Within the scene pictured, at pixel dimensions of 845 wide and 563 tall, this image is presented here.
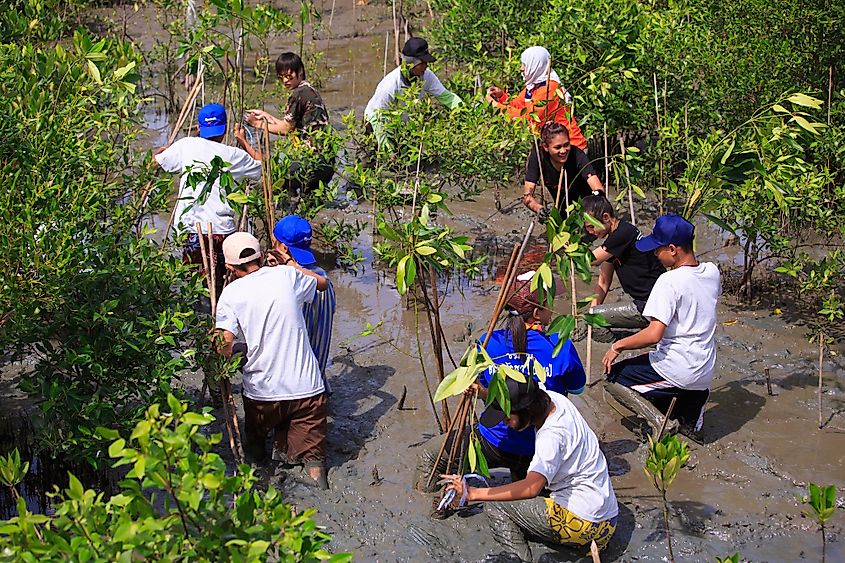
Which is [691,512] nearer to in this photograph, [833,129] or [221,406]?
[221,406]

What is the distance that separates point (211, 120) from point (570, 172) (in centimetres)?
281

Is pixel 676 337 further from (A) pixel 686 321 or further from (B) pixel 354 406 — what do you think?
(B) pixel 354 406

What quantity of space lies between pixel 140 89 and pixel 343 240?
5.37 m

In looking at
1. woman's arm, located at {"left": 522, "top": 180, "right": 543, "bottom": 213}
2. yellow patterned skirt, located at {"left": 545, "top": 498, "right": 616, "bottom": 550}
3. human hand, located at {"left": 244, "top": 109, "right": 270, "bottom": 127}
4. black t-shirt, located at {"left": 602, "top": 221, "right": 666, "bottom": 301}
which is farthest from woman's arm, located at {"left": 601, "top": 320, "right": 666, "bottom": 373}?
human hand, located at {"left": 244, "top": 109, "right": 270, "bottom": 127}

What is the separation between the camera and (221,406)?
20.9ft

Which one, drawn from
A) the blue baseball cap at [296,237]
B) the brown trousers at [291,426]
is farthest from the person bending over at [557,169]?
the brown trousers at [291,426]

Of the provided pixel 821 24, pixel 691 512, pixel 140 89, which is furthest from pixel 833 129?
pixel 140 89

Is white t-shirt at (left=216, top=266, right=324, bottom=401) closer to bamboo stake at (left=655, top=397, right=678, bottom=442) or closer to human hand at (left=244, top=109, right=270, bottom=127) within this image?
bamboo stake at (left=655, top=397, right=678, bottom=442)

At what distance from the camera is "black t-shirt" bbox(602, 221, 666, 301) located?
21.9ft

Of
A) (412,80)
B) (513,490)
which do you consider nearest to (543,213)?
(412,80)

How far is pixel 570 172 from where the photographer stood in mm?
7953

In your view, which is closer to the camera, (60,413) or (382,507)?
(60,413)

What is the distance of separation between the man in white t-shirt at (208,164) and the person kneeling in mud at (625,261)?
7.99ft

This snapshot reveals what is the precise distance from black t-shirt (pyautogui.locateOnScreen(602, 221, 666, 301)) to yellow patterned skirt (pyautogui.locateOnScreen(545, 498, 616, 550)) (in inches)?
86.4
